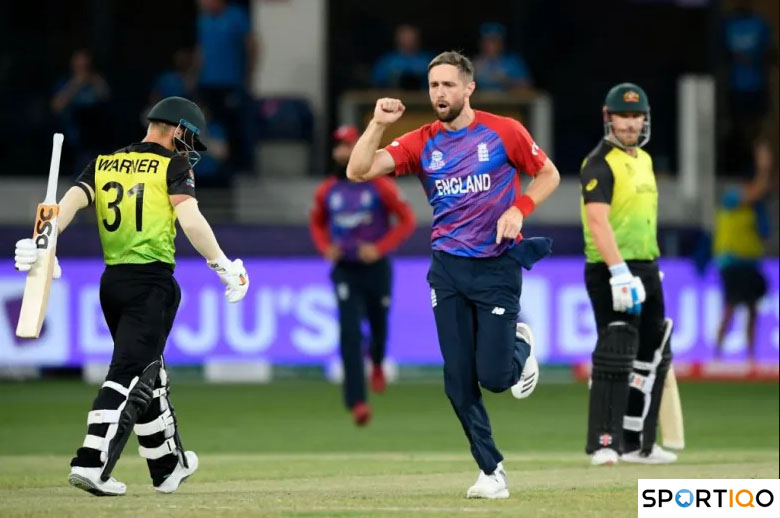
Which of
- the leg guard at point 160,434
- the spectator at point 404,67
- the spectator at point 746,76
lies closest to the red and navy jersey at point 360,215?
the leg guard at point 160,434

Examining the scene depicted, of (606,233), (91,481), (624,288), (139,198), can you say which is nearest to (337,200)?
(606,233)

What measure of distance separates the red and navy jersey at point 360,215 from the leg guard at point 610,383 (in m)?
3.31

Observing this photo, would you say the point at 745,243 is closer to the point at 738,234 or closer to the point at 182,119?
the point at 738,234

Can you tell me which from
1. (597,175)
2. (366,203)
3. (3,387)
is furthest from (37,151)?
(597,175)

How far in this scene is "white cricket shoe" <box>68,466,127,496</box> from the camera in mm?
9273

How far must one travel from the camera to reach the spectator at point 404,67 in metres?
21.2

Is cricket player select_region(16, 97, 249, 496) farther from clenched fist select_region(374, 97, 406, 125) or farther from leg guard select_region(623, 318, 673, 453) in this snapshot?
leg guard select_region(623, 318, 673, 453)

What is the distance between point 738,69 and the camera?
2288 centimetres

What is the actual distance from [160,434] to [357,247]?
16.3 feet

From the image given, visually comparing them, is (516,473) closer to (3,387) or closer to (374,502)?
(374,502)

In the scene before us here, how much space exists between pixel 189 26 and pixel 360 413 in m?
10.3

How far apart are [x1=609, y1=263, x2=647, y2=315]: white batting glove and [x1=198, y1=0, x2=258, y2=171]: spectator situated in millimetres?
10595

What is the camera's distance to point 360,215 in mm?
14594

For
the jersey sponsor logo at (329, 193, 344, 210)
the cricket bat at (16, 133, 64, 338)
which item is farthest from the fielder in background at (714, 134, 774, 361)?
the cricket bat at (16, 133, 64, 338)
